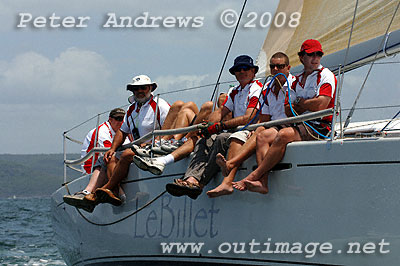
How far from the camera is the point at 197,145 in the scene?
6.61 m

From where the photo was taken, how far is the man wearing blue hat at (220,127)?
6.27 m

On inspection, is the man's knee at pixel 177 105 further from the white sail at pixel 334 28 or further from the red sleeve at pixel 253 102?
→ the white sail at pixel 334 28

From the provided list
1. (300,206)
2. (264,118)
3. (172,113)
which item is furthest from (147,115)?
(300,206)

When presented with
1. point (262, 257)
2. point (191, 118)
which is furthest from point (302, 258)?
point (191, 118)

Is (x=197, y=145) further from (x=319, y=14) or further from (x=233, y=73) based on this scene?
(x=319, y=14)

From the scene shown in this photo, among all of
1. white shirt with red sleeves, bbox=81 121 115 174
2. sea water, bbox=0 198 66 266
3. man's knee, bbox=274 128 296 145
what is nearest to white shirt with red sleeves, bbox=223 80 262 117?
man's knee, bbox=274 128 296 145

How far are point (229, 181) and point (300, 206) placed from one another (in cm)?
66

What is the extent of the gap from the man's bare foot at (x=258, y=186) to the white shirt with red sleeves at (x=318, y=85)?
28.1 inches

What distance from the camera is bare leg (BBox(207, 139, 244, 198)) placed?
5.96 meters

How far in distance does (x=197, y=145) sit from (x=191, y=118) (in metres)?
0.91

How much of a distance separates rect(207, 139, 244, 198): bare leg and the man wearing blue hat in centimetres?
16

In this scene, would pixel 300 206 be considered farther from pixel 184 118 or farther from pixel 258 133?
pixel 184 118

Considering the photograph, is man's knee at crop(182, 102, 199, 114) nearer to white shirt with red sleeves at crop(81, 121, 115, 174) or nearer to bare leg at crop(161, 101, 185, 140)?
bare leg at crop(161, 101, 185, 140)

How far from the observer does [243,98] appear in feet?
21.6
